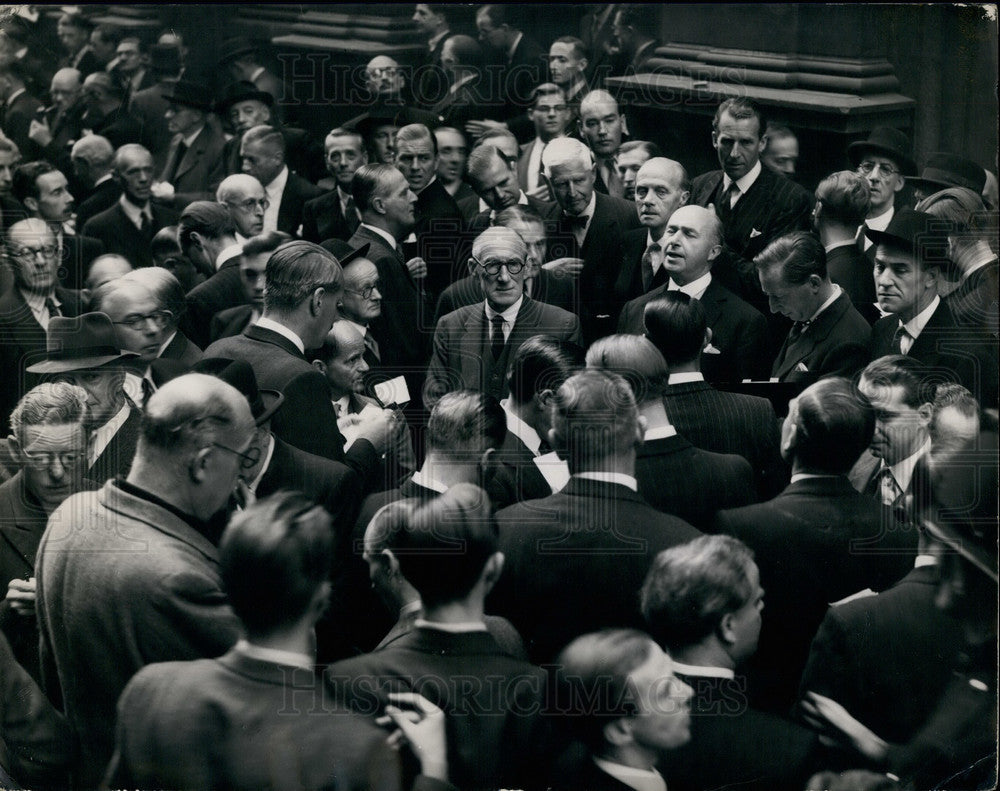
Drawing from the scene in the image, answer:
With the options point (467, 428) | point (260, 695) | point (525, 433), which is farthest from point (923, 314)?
point (260, 695)

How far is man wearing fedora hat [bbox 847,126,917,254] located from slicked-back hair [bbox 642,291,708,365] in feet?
3.04

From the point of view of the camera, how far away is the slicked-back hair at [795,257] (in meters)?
6.86

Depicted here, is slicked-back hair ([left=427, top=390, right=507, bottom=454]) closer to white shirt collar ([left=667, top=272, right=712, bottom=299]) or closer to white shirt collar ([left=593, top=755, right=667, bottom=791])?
white shirt collar ([left=667, top=272, right=712, bottom=299])

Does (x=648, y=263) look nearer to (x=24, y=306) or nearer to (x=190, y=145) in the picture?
(x=190, y=145)

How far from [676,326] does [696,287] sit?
0.25 m

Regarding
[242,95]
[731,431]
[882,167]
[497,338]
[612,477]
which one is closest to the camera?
[612,477]

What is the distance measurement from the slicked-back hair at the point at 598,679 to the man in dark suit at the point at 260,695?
71cm

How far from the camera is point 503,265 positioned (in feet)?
22.5

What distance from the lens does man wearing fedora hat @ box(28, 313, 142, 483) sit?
6797 mm

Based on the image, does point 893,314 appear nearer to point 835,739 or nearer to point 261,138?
point 835,739

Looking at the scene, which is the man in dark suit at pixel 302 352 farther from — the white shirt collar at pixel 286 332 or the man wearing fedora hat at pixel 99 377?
the man wearing fedora hat at pixel 99 377

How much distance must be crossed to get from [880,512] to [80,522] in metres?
3.78

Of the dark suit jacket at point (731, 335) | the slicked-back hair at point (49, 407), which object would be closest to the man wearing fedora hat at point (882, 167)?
the dark suit jacket at point (731, 335)

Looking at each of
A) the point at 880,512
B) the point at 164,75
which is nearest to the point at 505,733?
the point at 880,512
